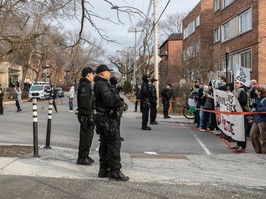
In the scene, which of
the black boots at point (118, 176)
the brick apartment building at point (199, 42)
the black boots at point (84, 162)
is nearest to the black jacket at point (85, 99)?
the black boots at point (84, 162)

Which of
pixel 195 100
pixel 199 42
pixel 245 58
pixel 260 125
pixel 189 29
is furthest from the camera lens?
pixel 189 29

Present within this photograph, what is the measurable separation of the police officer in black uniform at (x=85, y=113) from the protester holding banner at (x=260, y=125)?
431cm

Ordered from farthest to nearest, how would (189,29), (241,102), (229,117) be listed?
(189,29)
(229,117)
(241,102)

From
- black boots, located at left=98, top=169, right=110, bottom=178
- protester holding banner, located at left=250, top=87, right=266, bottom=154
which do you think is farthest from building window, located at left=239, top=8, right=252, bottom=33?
black boots, located at left=98, top=169, right=110, bottom=178

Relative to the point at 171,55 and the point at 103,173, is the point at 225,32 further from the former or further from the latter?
the point at 171,55

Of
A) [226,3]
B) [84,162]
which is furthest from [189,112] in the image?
[226,3]

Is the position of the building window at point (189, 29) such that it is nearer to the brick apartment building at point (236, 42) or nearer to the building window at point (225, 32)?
the brick apartment building at point (236, 42)

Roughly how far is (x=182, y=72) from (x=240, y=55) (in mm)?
7726

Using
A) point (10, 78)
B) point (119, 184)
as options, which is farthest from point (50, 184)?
point (10, 78)

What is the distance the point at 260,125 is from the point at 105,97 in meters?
4.79

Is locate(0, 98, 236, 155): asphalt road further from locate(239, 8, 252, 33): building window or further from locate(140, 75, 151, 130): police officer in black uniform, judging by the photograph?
locate(239, 8, 252, 33): building window

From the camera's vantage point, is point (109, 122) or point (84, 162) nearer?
point (109, 122)

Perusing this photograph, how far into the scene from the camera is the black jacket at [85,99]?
278 inches

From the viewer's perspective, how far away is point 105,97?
6008mm
